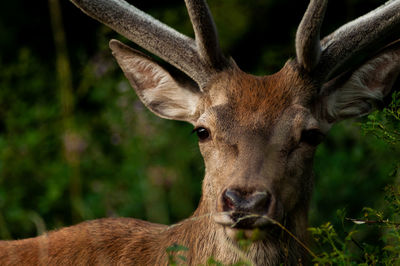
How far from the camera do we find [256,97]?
16.4 ft

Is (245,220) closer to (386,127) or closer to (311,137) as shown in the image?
(311,137)

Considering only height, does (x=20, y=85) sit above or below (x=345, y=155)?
above

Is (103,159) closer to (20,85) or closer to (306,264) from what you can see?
(20,85)

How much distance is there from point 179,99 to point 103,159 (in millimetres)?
3218

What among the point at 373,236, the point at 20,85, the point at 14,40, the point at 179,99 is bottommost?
the point at 373,236

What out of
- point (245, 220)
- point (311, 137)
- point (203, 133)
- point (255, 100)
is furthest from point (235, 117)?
point (245, 220)

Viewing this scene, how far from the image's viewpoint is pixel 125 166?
8.25m

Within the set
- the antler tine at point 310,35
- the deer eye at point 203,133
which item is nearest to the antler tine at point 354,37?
the antler tine at point 310,35

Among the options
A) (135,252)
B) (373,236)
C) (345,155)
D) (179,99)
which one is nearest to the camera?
(135,252)

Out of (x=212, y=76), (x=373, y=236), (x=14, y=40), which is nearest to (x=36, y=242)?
(x=212, y=76)

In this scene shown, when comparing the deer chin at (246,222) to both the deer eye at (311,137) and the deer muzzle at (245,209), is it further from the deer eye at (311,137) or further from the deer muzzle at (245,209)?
the deer eye at (311,137)

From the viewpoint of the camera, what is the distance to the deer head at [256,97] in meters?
4.52

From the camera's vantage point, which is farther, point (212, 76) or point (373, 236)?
point (373, 236)

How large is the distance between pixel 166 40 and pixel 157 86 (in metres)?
0.50
